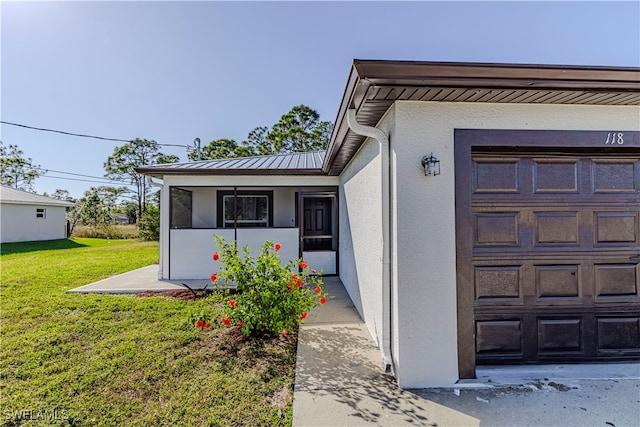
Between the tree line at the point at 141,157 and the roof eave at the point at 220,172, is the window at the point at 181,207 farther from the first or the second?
the tree line at the point at 141,157

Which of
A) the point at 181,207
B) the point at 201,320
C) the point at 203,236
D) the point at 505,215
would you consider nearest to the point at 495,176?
the point at 505,215

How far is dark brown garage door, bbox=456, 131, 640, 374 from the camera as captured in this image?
285 cm

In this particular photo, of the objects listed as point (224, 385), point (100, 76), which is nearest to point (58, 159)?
point (100, 76)

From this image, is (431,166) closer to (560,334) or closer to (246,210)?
(560,334)

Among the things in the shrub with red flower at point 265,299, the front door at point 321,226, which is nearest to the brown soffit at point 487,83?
the shrub with red flower at point 265,299

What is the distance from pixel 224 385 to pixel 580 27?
297 inches

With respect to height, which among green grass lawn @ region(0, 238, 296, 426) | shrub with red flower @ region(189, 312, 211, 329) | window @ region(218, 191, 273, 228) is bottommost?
green grass lawn @ region(0, 238, 296, 426)

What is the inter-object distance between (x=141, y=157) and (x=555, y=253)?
31.3m

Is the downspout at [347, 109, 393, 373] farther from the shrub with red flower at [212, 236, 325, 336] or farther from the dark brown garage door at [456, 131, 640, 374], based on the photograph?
the shrub with red flower at [212, 236, 325, 336]

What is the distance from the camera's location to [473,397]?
2453 millimetres

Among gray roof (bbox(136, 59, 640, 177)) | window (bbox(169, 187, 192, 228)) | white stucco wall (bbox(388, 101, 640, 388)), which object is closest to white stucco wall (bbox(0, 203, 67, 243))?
window (bbox(169, 187, 192, 228))

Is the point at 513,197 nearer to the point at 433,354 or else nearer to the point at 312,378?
the point at 433,354

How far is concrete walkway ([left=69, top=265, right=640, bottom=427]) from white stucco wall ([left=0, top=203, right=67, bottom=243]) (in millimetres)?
21426

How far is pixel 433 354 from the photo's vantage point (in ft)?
8.71
